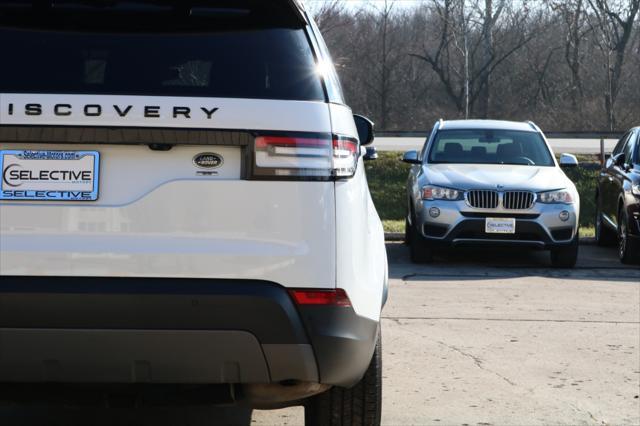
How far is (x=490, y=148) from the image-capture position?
44.0ft

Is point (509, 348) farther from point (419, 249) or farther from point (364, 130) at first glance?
point (419, 249)

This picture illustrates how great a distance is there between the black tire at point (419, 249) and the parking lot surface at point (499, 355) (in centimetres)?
55

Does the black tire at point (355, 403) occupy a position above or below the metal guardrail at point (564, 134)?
below

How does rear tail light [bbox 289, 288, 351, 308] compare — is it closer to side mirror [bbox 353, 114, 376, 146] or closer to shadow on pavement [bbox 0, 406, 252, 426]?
side mirror [bbox 353, 114, 376, 146]

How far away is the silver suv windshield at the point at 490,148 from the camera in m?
13.2

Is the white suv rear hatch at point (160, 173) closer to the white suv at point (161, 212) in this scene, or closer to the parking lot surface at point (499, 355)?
the white suv at point (161, 212)

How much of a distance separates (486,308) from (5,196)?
6.13 m

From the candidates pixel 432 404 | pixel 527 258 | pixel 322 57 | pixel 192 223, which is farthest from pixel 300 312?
pixel 527 258

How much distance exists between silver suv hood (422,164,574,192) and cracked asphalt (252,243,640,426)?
0.93 m

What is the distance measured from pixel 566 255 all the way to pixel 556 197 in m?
0.67

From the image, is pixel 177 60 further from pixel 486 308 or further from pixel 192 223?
pixel 486 308

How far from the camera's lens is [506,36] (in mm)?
44750

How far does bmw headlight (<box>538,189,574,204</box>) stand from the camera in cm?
1209

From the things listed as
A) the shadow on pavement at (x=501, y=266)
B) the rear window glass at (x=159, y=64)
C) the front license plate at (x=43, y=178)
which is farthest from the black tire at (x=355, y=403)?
the shadow on pavement at (x=501, y=266)
